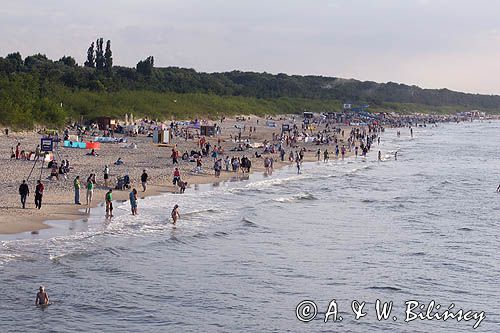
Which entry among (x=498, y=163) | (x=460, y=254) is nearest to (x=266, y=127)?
(x=498, y=163)

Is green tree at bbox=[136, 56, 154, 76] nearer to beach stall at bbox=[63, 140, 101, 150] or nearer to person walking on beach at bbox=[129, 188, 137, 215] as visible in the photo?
beach stall at bbox=[63, 140, 101, 150]

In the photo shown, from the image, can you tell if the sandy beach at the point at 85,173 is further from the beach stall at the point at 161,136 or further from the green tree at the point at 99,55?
the green tree at the point at 99,55

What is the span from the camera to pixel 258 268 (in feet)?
63.0

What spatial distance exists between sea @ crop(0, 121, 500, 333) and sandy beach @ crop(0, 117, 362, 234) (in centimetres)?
110

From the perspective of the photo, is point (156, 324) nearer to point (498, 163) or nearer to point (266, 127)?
point (498, 163)

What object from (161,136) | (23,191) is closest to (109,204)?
(23,191)

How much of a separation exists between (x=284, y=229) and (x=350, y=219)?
3977mm

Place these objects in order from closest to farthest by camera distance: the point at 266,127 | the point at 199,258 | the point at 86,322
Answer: the point at 86,322 < the point at 199,258 < the point at 266,127

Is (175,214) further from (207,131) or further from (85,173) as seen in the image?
(207,131)

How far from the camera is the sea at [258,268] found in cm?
1505

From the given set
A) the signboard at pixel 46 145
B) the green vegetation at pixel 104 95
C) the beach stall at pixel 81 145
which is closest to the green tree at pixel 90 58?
the green vegetation at pixel 104 95

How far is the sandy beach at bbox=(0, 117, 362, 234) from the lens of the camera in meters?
23.6

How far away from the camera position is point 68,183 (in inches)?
1190

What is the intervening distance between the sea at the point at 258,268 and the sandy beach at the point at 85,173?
110cm
